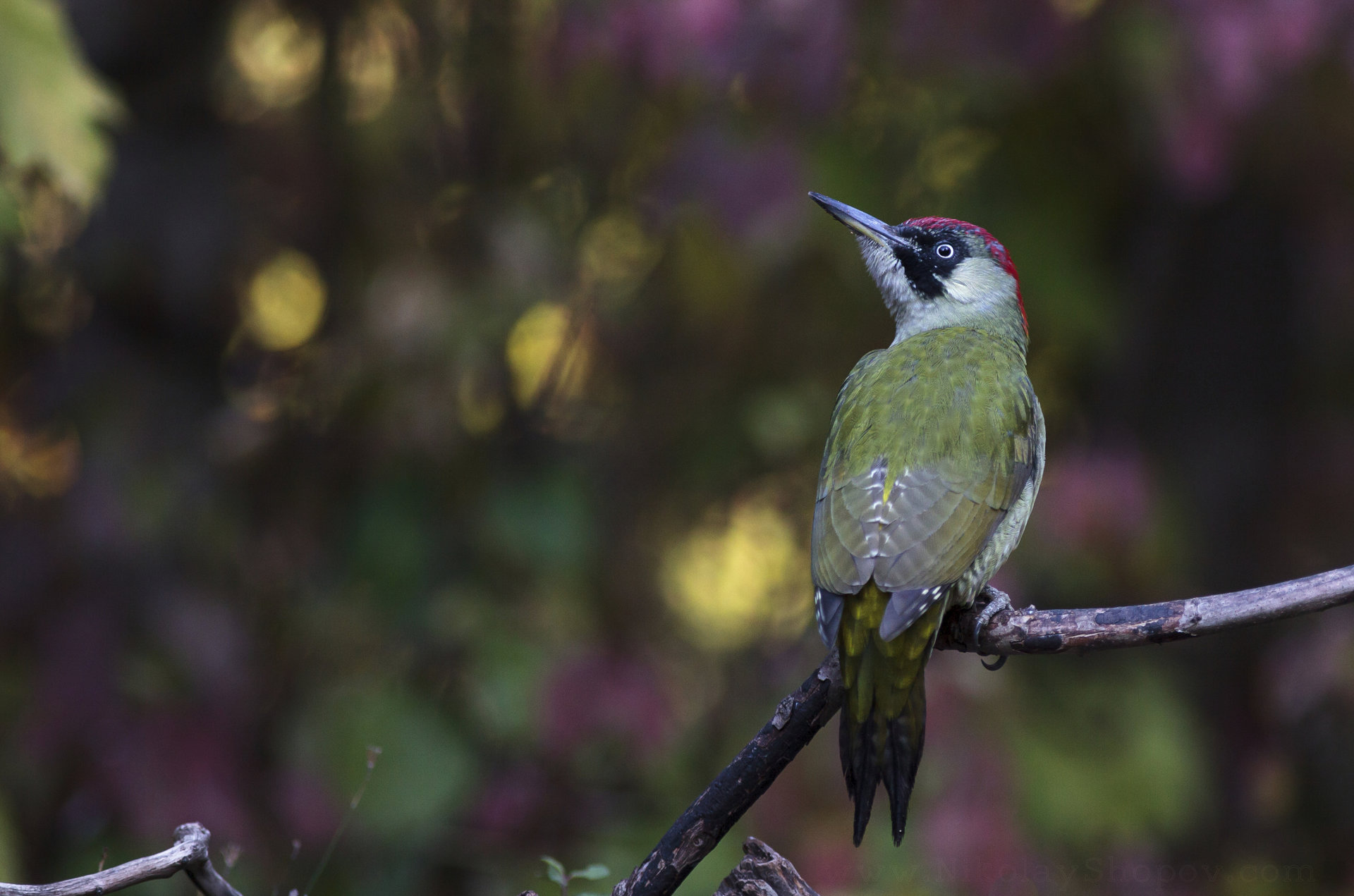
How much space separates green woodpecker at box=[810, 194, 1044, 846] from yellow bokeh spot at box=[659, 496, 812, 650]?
1.37 m

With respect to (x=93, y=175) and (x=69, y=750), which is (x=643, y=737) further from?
(x=93, y=175)

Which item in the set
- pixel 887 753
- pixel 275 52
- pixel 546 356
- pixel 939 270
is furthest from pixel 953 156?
pixel 887 753

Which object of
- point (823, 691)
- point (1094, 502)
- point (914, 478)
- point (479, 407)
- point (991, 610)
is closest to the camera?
point (823, 691)

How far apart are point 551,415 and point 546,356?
0.37 metres

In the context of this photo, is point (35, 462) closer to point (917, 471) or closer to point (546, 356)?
point (546, 356)

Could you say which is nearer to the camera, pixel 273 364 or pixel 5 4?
pixel 5 4

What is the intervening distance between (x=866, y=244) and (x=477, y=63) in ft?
5.48

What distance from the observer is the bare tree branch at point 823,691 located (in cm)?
189

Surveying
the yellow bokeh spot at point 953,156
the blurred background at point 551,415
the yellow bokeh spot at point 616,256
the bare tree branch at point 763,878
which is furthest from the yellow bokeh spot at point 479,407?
the bare tree branch at point 763,878

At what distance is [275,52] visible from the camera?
15.7 feet

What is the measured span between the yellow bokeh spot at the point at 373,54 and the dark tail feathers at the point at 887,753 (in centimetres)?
314

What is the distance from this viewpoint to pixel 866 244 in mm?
3645

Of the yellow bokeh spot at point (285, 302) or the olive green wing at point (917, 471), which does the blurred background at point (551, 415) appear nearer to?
the yellow bokeh spot at point (285, 302)

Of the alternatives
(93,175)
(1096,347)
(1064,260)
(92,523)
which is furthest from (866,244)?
(92,523)
